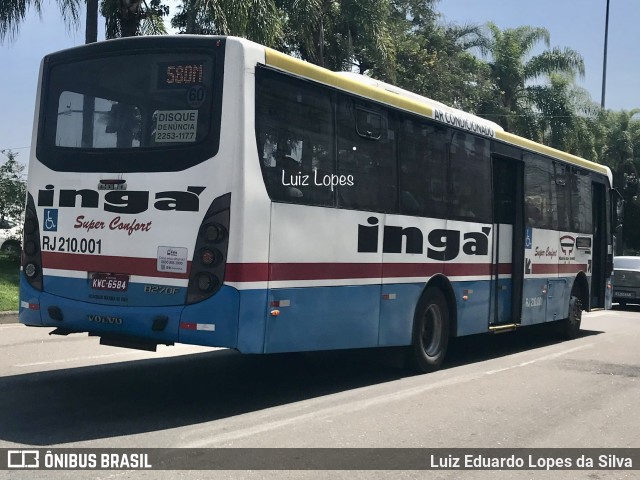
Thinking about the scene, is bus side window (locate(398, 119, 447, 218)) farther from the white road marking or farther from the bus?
the white road marking

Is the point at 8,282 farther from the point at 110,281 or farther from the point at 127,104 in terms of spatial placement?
the point at 127,104

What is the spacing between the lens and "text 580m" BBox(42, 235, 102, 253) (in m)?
7.89

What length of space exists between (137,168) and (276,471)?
324cm

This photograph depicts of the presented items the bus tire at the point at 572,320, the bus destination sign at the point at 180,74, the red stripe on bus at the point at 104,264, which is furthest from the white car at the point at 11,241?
the bus destination sign at the point at 180,74

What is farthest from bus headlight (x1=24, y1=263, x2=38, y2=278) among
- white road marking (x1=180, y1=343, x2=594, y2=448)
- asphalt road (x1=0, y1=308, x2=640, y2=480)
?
white road marking (x1=180, y1=343, x2=594, y2=448)

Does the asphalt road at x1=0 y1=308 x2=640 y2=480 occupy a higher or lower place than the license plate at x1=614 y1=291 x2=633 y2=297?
lower

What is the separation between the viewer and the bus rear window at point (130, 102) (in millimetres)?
7559

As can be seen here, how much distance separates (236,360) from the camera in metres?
11.0

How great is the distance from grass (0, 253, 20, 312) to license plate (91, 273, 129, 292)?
7.25m

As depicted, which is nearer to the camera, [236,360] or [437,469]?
[437,469]

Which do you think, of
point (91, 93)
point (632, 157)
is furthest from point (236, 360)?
point (632, 157)

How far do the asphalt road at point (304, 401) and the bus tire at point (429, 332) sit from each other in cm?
23

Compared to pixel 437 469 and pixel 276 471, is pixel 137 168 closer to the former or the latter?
pixel 276 471

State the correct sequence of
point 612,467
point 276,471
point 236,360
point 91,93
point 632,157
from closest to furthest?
point 276,471 → point 612,467 → point 91,93 → point 236,360 → point 632,157
